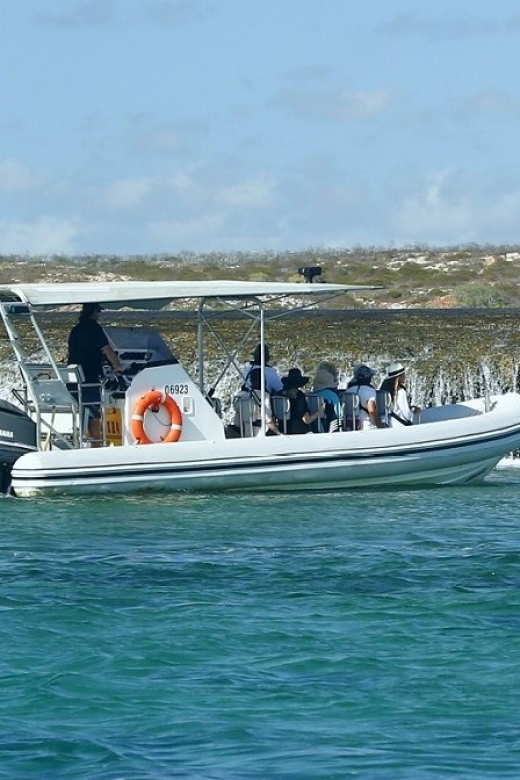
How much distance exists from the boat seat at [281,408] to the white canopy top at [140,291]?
110cm

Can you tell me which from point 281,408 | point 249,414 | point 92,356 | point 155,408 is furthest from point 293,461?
point 92,356

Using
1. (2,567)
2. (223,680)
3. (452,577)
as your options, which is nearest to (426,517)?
(452,577)

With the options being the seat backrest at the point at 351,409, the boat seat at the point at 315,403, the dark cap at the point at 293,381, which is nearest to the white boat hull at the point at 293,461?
the seat backrest at the point at 351,409

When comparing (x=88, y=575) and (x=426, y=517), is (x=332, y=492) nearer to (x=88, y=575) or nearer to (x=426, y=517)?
(x=426, y=517)

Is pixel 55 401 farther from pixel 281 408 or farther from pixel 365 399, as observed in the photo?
pixel 365 399

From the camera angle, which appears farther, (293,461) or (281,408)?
(281,408)

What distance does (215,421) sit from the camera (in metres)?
18.1

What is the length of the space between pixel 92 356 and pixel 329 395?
2709 mm

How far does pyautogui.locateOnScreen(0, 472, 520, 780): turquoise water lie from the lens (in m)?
8.97

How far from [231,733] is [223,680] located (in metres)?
1.05

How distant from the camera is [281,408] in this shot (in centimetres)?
1859

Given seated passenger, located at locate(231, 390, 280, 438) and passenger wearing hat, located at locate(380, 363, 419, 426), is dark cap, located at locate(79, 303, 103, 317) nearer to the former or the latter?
seated passenger, located at locate(231, 390, 280, 438)

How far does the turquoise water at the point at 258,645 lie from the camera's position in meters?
8.97

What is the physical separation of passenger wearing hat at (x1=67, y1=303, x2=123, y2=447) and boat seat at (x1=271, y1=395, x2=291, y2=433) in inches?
67.2
